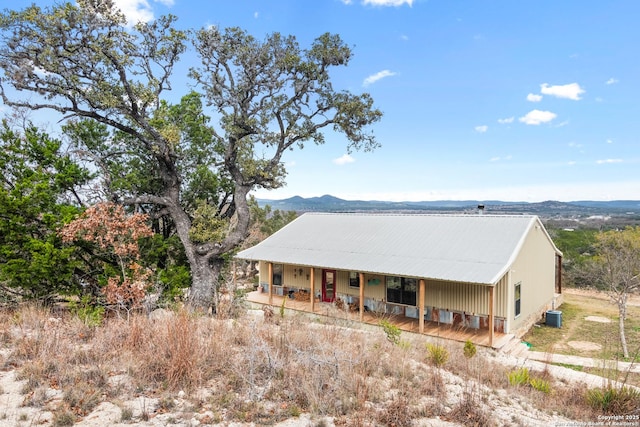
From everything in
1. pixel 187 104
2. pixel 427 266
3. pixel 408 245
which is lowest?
pixel 427 266

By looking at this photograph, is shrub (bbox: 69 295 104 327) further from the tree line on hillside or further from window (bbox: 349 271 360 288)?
the tree line on hillside

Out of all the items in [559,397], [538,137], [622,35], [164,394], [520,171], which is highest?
[622,35]

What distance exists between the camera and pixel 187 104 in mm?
12914

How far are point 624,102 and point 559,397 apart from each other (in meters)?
30.2

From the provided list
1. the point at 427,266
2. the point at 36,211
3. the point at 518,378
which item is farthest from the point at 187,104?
the point at 518,378

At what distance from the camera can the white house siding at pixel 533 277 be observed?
12617mm

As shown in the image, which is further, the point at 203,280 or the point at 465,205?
the point at 465,205

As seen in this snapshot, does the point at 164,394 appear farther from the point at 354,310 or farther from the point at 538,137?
the point at 538,137

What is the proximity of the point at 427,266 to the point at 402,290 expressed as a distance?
1978mm

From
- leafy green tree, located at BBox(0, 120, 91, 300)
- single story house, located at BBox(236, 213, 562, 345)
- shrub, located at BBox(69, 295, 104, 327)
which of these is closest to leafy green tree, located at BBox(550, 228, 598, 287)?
single story house, located at BBox(236, 213, 562, 345)

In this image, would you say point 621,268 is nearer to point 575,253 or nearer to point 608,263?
point 608,263

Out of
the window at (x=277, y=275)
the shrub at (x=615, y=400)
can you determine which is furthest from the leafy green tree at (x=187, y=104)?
the shrub at (x=615, y=400)

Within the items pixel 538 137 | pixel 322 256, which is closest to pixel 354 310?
pixel 322 256

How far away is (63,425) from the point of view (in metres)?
3.46
